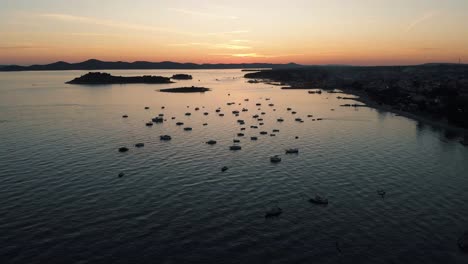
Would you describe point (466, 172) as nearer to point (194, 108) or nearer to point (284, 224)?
point (284, 224)

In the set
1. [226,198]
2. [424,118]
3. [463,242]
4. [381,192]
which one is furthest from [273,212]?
[424,118]

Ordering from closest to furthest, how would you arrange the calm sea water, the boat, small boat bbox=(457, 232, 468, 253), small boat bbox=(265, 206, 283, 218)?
the calm sea water < small boat bbox=(457, 232, 468, 253) < small boat bbox=(265, 206, 283, 218) < the boat

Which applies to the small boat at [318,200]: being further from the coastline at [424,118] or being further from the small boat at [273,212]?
the coastline at [424,118]

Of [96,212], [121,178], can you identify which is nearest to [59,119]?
[121,178]

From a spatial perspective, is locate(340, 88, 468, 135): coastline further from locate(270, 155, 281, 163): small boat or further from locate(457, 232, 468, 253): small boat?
locate(457, 232, 468, 253): small boat

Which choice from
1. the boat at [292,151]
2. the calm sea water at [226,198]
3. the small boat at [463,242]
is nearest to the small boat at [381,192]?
the calm sea water at [226,198]

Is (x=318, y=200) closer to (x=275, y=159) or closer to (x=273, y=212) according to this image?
(x=273, y=212)

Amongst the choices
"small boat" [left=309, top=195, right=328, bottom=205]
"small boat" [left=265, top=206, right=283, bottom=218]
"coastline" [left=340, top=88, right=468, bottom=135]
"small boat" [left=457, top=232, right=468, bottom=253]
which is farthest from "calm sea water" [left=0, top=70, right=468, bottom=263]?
"coastline" [left=340, top=88, right=468, bottom=135]

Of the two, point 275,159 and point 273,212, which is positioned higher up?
point 275,159
